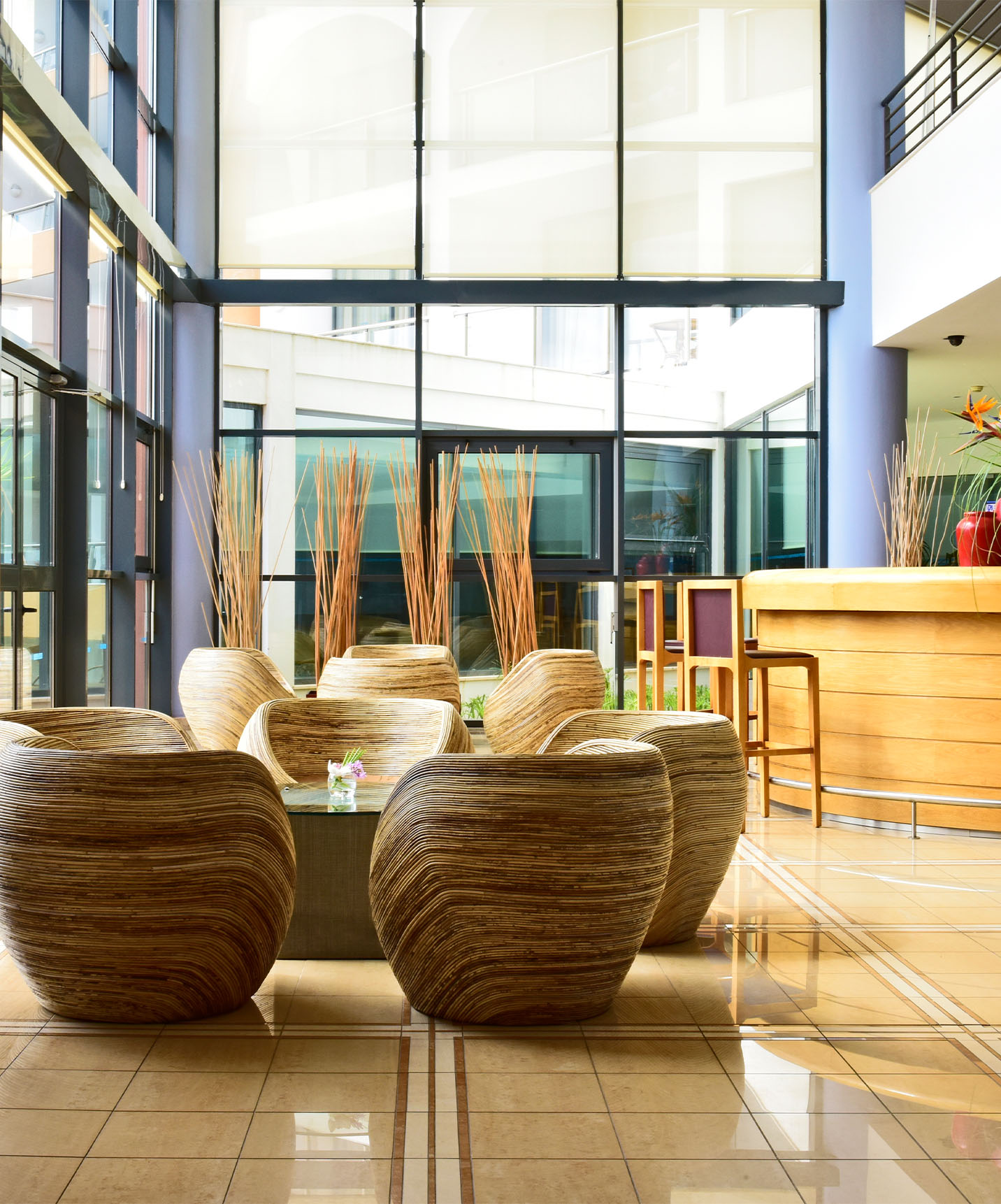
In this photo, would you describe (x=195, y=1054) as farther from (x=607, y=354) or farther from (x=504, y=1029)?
(x=607, y=354)

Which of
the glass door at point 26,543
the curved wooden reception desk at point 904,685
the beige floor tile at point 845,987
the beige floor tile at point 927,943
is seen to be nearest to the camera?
the beige floor tile at point 845,987

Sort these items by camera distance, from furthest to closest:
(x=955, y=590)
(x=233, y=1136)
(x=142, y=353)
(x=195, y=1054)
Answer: (x=142, y=353)
(x=955, y=590)
(x=195, y=1054)
(x=233, y=1136)

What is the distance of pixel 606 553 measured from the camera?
24.6 ft

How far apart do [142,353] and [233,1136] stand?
566 centimetres

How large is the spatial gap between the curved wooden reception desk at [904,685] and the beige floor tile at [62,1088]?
11.3 feet

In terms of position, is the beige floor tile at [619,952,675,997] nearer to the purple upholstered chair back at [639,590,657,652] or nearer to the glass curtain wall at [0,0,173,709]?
the purple upholstered chair back at [639,590,657,652]

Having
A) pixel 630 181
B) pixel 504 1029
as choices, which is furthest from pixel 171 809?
pixel 630 181

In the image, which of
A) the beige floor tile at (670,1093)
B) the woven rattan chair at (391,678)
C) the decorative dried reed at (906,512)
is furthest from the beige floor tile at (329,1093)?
the decorative dried reed at (906,512)

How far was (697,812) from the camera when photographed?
287 cm

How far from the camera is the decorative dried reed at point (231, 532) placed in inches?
254

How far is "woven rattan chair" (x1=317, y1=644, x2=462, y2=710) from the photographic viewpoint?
4816 mm

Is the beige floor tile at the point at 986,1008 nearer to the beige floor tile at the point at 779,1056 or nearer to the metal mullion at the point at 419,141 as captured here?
the beige floor tile at the point at 779,1056

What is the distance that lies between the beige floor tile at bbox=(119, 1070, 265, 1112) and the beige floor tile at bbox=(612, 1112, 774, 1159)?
66 cm

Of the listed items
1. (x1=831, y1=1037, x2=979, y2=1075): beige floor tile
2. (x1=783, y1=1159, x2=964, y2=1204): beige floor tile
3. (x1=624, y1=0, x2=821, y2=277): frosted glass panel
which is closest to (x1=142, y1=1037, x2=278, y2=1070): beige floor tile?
(x1=783, y1=1159, x2=964, y2=1204): beige floor tile
